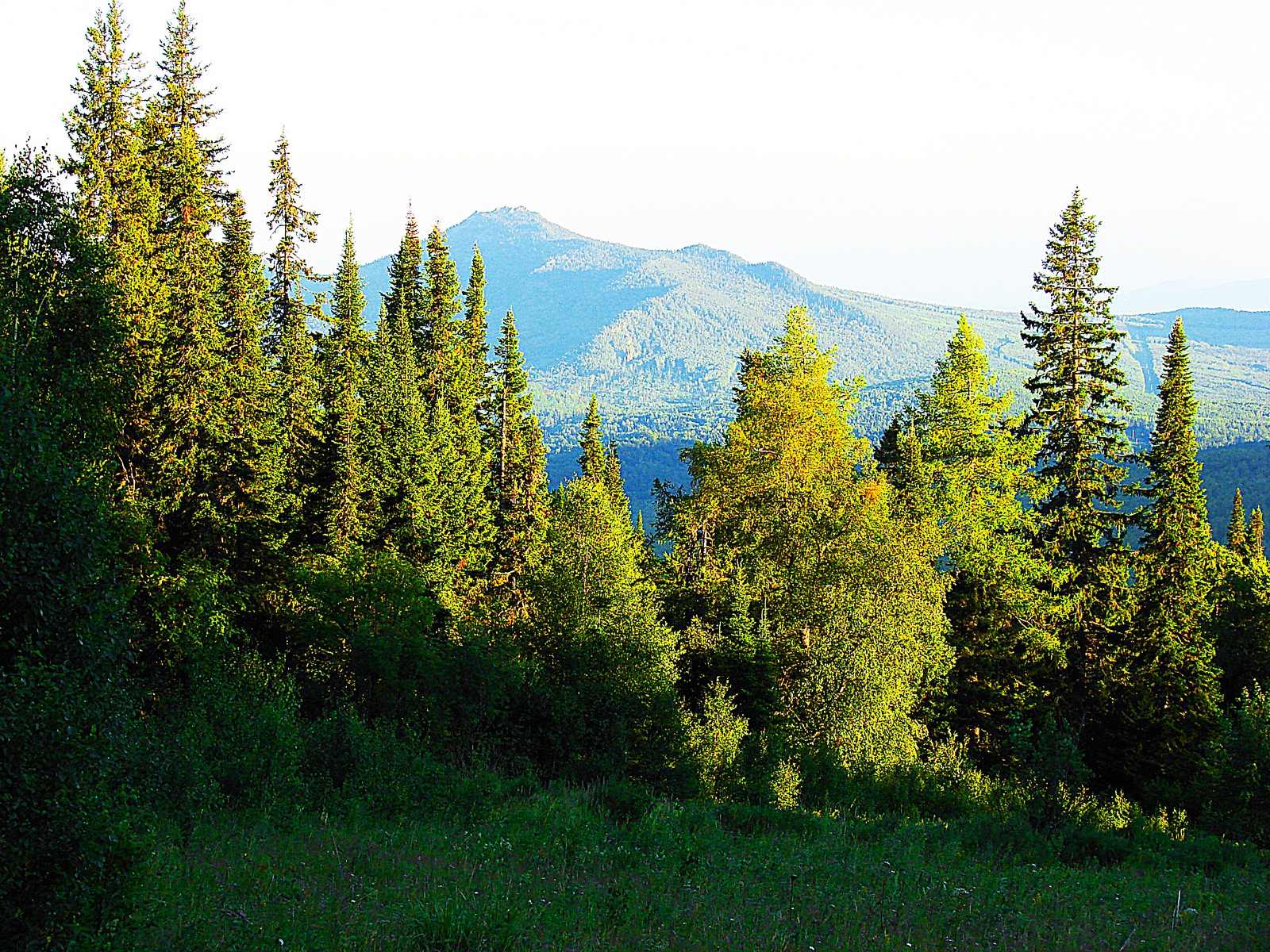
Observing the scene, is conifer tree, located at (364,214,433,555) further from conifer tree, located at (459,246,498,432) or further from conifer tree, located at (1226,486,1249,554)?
conifer tree, located at (1226,486,1249,554)

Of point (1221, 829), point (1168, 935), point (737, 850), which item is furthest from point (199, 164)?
point (1221, 829)

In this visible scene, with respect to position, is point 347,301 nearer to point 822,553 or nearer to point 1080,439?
point 822,553

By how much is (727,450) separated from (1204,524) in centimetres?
1838

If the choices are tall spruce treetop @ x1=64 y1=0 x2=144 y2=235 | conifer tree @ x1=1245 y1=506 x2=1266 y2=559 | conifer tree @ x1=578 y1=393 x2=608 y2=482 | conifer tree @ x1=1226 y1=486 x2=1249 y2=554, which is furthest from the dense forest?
conifer tree @ x1=578 y1=393 x2=608 y2=482

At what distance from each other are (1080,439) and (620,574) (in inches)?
643

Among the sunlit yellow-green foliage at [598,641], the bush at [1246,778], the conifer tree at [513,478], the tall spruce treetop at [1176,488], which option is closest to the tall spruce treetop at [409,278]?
the conifer tree at [513,478]

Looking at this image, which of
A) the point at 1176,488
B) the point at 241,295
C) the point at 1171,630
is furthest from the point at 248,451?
the point at 1176,488

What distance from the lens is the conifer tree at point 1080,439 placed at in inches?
1183

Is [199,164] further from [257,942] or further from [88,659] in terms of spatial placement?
[257,942]

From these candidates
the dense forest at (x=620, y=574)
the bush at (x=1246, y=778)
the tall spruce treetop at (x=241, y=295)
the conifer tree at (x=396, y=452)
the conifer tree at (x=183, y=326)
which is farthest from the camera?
the conifer tree at (x=396, y=452)

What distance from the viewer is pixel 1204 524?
107ft

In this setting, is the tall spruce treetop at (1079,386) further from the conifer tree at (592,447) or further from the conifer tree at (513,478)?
the conifer tree at (592,447)

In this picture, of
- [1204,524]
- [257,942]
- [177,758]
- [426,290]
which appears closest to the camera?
[257,942]

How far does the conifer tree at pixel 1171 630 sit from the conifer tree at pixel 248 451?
2973cm
